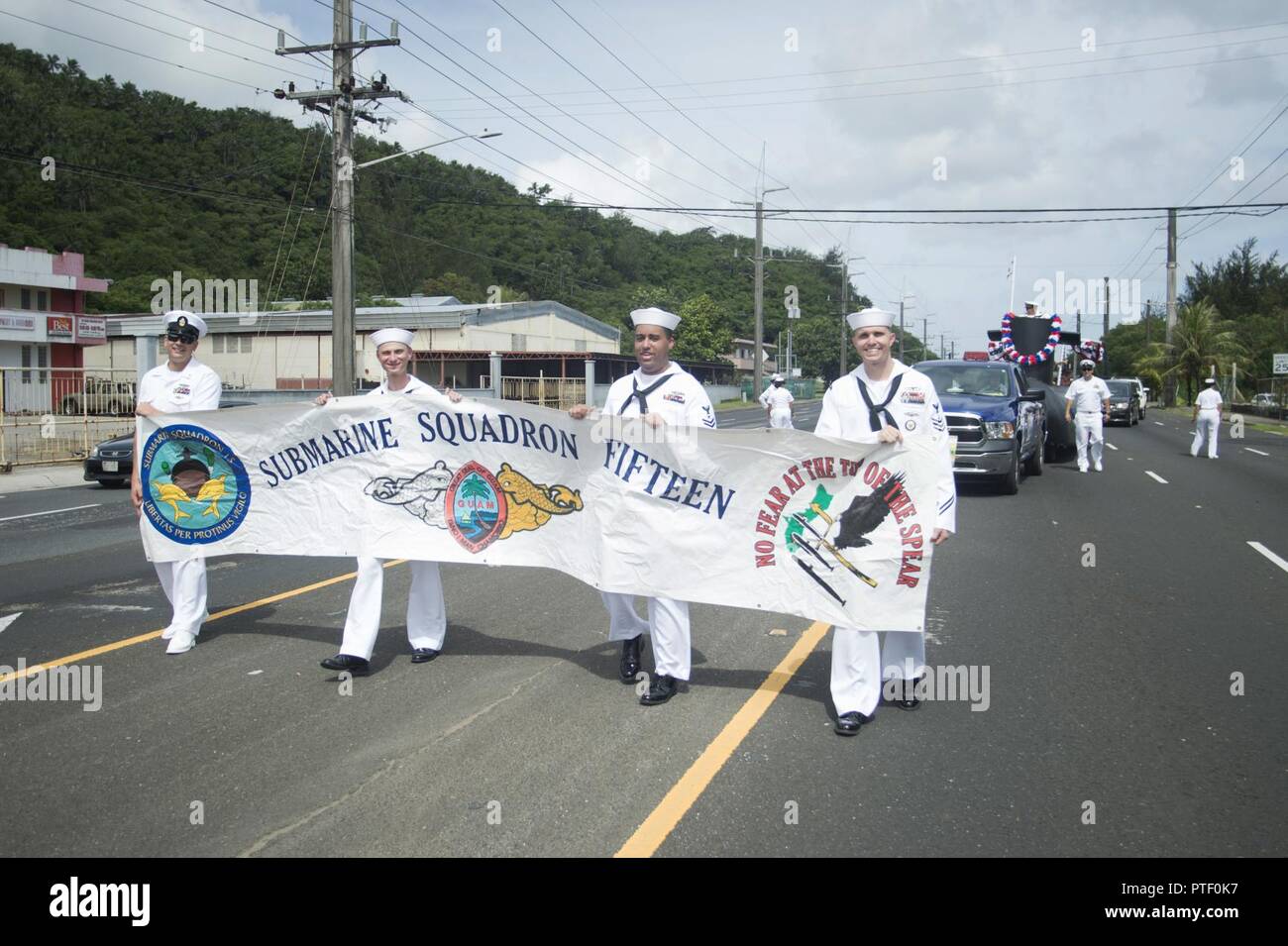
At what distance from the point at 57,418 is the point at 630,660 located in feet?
70.7

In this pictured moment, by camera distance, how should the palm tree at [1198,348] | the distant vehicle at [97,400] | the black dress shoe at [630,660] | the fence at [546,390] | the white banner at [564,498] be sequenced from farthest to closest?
the palm tree at [1198,348], the fence at [546,390], the distant vehicle at [97,400], the black dress shoe at [630,660], the white banner at [564,498]

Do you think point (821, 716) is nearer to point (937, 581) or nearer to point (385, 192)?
point (937, 581)

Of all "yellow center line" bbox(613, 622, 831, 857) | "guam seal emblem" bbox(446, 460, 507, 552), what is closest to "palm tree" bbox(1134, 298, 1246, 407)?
"yellow center line" bbox(613, 622, 831, 857)

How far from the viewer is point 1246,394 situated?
5719cm

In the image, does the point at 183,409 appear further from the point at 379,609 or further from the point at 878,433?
the point at 878,433

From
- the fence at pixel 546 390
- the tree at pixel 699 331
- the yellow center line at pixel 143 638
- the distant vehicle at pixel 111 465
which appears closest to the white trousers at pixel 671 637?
the yellow center line at pixel 143 638

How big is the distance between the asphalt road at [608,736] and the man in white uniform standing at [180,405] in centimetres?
19

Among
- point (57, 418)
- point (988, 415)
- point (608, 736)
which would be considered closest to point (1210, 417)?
point (988, 415)

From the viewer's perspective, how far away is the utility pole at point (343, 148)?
21.7 metres

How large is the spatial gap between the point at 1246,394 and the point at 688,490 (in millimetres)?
60341

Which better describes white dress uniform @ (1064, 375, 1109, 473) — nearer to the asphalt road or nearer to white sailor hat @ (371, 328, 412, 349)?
the asphalt road

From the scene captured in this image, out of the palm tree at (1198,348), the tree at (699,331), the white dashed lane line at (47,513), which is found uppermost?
the tree at (699,331)

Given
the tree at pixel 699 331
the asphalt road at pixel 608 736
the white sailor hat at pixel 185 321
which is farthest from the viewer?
the tree at pixel 699 331

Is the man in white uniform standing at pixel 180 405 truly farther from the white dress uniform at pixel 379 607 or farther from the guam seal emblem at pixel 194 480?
the white dress uniform at pixel 379 607
